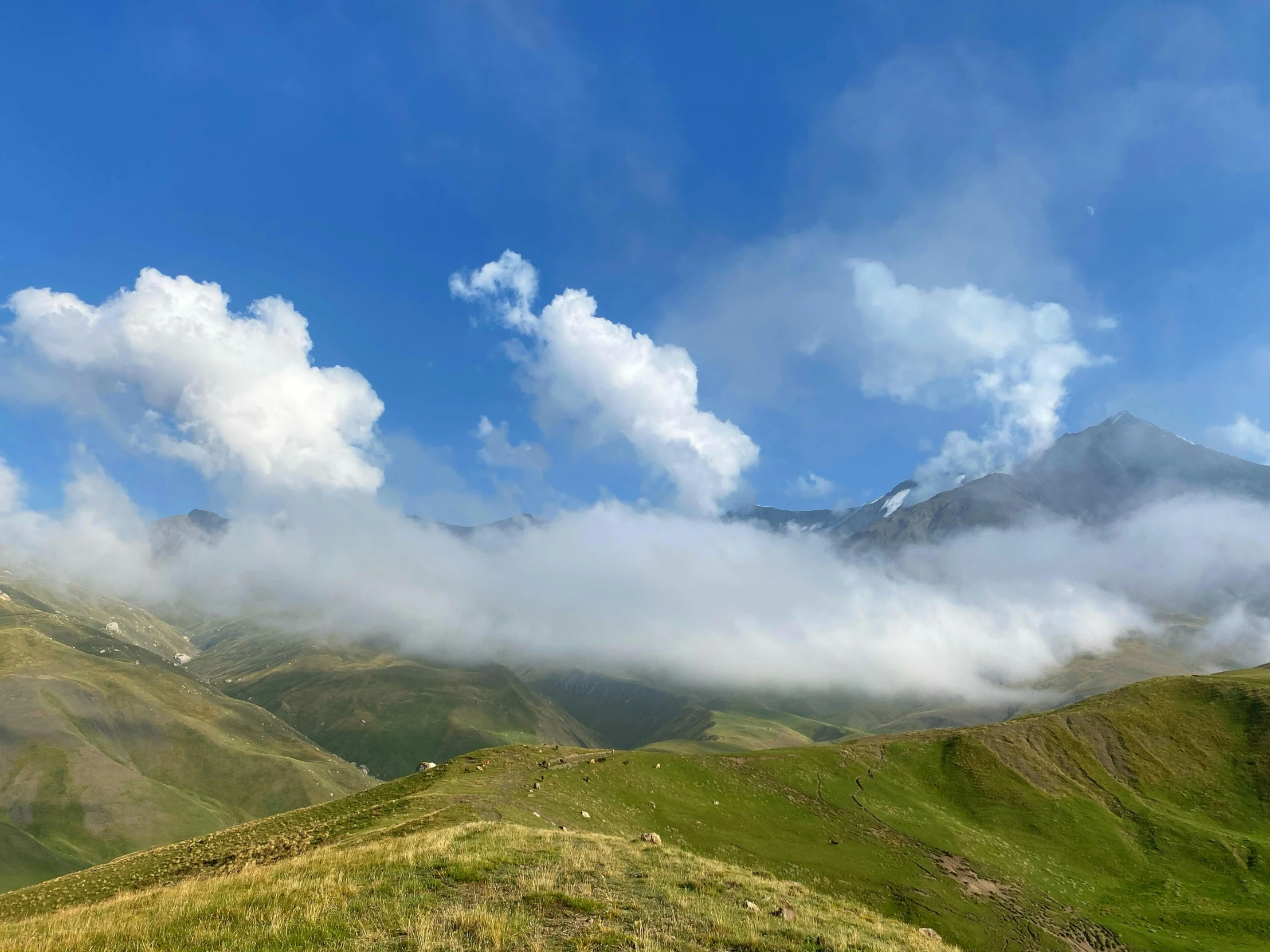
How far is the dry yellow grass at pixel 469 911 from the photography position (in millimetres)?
15719

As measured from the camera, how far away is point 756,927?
1853 cm

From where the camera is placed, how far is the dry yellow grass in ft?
51.6

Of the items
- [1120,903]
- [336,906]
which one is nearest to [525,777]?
[336,906]

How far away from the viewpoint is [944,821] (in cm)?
7050

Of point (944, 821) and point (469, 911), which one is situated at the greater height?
point (469, 911)

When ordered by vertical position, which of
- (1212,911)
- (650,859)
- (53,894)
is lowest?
(53,894)

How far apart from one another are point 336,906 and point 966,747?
92.9 m

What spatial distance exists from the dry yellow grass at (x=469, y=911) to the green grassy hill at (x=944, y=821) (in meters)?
3.20

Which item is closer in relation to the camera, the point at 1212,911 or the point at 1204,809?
the point at 1212,911

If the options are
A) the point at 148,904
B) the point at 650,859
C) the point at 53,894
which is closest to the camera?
the point at 148,904

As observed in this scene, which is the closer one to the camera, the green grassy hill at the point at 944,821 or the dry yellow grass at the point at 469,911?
the dry yellow grass at the point at 469,911

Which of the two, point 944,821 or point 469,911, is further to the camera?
point 944,821

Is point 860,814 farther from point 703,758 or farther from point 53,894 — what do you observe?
point 53,894

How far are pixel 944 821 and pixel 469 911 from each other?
71.5m
